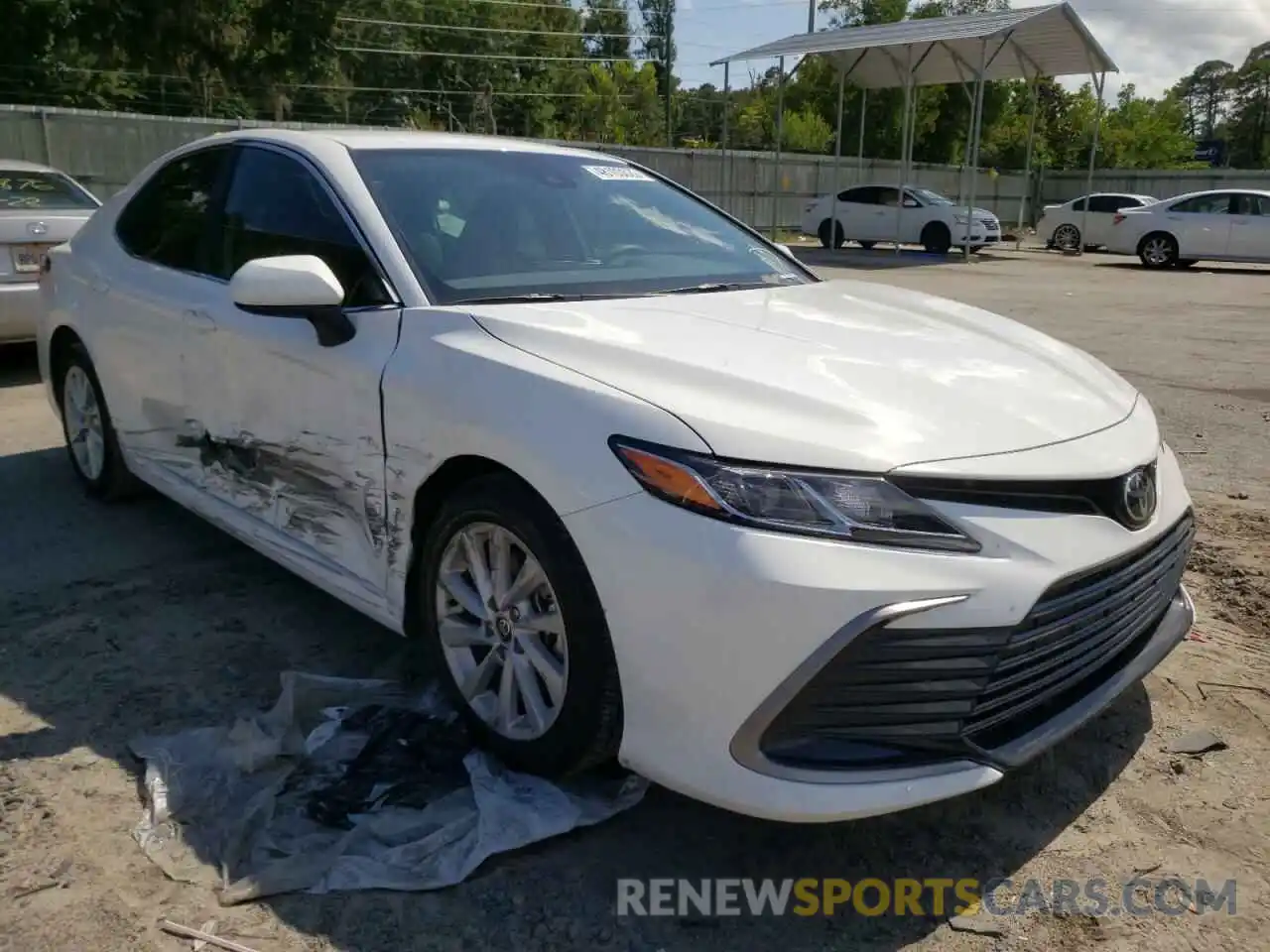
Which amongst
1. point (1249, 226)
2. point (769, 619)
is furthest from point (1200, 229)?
point (769, 619)

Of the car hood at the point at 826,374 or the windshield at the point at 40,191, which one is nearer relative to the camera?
the car hood at the point at 826,374

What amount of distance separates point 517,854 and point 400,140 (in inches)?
91.8

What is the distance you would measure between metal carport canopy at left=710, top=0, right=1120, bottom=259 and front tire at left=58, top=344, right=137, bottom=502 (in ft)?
64.5

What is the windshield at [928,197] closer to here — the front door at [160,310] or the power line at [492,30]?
the front door at [160,310]

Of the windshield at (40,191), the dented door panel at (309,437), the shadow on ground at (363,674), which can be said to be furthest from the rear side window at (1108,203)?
the dented door panel at (309,437)

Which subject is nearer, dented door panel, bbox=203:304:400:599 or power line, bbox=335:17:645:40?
dented door panel, bbox=203:304:400:599

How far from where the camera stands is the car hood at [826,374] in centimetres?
225

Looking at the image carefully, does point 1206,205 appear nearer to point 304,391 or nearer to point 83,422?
point 83,422

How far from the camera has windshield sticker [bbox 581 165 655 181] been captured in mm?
3857

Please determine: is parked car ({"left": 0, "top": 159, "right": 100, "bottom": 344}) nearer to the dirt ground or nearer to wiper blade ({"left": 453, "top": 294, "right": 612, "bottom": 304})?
the dirt ground

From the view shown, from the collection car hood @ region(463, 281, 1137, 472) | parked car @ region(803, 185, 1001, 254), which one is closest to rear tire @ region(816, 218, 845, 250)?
parked car @ region(803, 185, 1001, 254)

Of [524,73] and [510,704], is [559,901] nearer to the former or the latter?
[510,704]

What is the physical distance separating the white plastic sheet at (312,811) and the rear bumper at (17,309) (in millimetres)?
5362

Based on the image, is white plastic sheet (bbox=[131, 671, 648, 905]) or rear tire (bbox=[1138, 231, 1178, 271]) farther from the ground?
rear tire (bbox=[1138, 231, 1178, 271])
